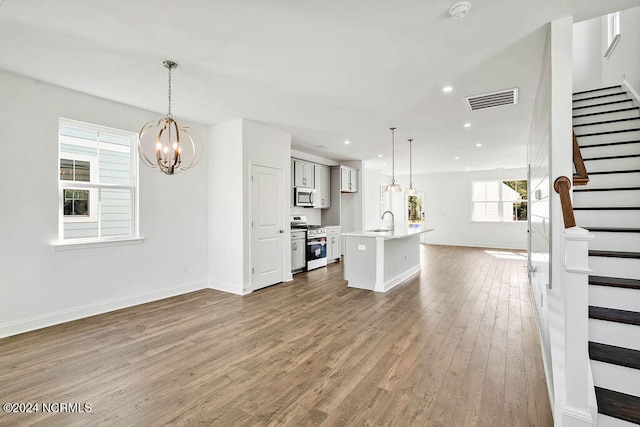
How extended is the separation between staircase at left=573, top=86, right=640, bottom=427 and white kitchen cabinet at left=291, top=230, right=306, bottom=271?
4.49 metres

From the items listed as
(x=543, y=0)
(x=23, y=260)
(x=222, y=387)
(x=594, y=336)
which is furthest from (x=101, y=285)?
(x=543, y=0)

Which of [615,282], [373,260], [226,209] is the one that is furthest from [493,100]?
[226,209]

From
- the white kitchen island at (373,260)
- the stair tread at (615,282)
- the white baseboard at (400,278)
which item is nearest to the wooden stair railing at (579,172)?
the stair tread at (615,282)

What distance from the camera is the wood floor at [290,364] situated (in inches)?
75.7

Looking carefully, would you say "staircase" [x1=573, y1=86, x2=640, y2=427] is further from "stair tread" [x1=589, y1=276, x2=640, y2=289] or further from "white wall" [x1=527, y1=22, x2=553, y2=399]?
"white wall" [x1=527, y1=22, x2=553, y2=399]

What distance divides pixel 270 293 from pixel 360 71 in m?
3.44

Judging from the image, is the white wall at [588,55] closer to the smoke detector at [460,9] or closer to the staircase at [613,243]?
the staircase at [613,243]

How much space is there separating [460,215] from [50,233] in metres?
10.9

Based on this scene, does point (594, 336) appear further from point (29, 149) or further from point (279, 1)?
point (29, 149)

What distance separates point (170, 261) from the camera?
4547mm

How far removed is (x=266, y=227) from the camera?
16.8 ft

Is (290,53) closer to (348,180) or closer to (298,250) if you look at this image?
(298,250)

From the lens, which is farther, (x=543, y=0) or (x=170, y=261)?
(x=170, y=261)

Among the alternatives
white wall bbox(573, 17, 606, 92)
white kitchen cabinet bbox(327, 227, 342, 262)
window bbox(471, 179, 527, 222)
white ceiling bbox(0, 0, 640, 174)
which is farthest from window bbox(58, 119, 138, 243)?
window bbox(471, 179, 527, 222)
